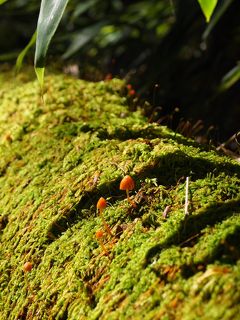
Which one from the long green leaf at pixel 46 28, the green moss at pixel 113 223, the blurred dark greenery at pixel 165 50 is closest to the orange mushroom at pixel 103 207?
the green moss at pixel 113 223

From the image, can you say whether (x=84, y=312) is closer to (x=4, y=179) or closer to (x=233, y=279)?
(x=233, y=279)

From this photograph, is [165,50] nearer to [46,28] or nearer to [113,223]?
[46,28]

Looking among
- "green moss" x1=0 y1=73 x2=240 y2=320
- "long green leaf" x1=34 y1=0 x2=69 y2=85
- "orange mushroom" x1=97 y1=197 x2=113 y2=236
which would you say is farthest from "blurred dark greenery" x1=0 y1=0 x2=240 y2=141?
"orange mushroom" x1=97 y1=197 x2=113 y2=236

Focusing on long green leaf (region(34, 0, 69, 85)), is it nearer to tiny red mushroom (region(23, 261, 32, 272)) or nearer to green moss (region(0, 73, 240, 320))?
green moss (region(0, 73, 240, 320))

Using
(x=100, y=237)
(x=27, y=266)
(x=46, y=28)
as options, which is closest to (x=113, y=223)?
(x=100, y=237)

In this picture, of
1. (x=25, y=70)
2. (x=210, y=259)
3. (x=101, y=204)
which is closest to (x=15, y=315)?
(x=101, y=204)

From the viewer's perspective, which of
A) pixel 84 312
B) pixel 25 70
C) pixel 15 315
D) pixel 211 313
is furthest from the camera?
pixel 25 70
